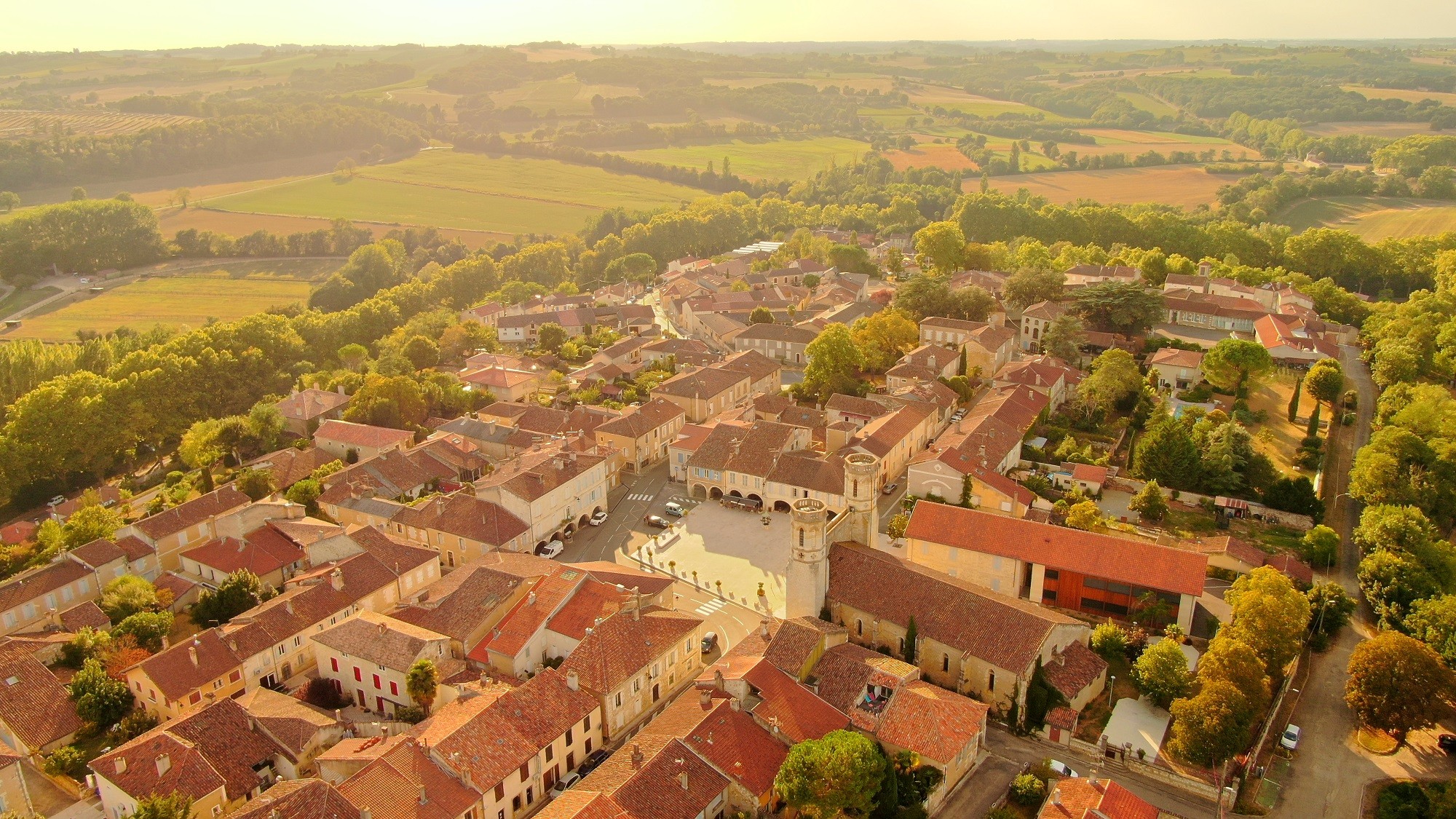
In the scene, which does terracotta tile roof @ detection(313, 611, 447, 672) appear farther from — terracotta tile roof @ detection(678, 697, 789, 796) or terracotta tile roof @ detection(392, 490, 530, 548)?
terracotta tile roof @ detection(678, 697, 789, 796)

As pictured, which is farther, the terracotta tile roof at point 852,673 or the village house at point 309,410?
the village house at point 309,410

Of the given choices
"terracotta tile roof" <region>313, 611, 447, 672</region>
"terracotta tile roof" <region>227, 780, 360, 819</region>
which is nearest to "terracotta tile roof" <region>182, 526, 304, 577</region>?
"terracotta tile roof" <region>313, 611, 447, 672</region>

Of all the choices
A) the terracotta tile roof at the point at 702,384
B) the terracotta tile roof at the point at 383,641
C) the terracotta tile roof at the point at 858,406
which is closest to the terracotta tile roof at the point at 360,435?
the terracotta tile roof at the point at 702,384

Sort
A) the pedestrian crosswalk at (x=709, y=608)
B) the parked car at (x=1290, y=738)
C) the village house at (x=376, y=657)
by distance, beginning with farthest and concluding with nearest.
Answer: the pedestrian crosswalk at (x=709, y=608) < the village house at (x=376, y=657) < the parked car at (x=1290, y=738)

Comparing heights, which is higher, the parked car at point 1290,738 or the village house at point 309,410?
the village house at point 309,410

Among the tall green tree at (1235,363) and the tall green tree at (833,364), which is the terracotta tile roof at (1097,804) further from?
the tall green tree at (1235,363)

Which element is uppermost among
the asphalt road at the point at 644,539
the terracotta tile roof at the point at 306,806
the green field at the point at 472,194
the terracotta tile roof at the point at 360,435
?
the green field at the point at 472,194

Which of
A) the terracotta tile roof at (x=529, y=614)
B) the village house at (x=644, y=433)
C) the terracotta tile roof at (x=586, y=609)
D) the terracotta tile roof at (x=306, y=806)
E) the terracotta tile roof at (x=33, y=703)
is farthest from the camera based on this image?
the village house at (x=644, y=433)
